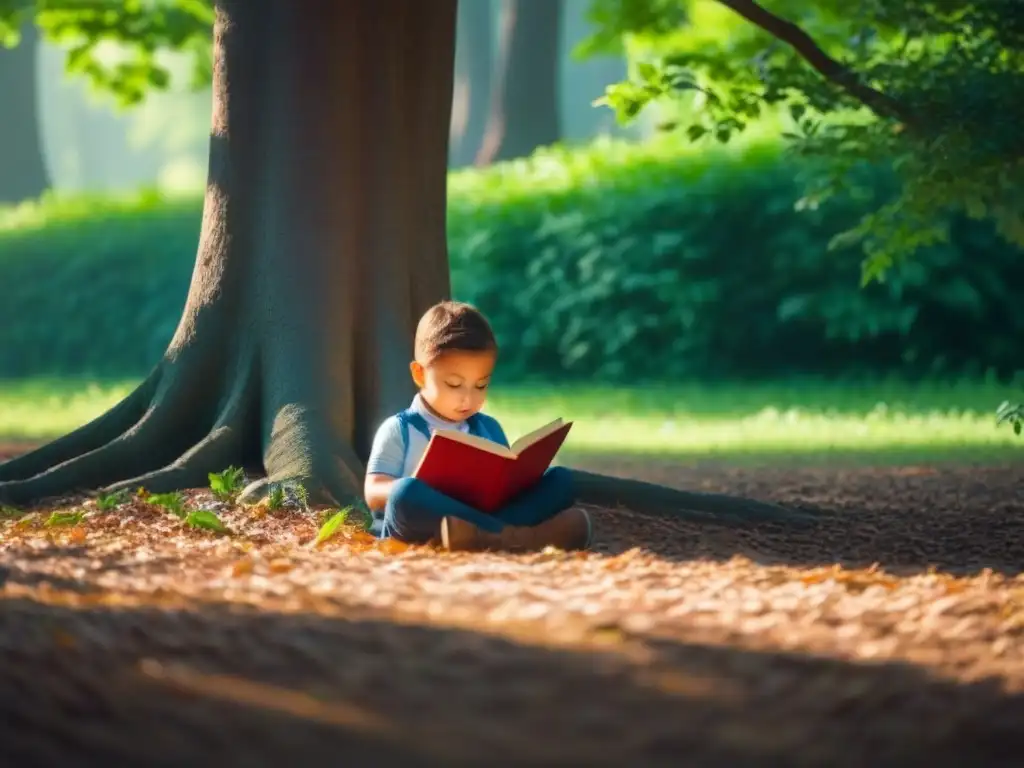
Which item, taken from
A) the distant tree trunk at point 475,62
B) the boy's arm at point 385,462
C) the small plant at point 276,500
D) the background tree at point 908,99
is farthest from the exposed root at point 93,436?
the distant tree trunk at point 475,62

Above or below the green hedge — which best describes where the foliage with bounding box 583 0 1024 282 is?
above

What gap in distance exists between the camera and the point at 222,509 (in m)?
6.77

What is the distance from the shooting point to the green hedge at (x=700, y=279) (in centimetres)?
1445

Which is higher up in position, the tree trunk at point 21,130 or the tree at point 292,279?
the tree trunk at point 21,130

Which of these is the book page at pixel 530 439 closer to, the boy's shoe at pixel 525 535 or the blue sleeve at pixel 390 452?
the boy's shoe at pixel 525 535

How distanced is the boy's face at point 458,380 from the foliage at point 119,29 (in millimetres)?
10339

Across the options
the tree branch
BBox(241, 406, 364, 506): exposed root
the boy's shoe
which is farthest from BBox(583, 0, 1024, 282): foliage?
the boy's shoe

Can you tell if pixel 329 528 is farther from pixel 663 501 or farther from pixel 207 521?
pixel 663 501

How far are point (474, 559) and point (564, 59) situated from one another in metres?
55.8

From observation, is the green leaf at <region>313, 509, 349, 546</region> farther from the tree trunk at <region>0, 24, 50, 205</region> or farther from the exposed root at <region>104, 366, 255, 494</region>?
the tree trunk at <region>0, 24, 50, 205</region>

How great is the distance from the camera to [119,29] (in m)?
15.5

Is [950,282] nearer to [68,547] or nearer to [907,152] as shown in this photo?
[907,152]

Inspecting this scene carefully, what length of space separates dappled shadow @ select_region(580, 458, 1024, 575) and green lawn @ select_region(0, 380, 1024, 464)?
802 mm

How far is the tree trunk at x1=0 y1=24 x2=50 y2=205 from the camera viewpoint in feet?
110
